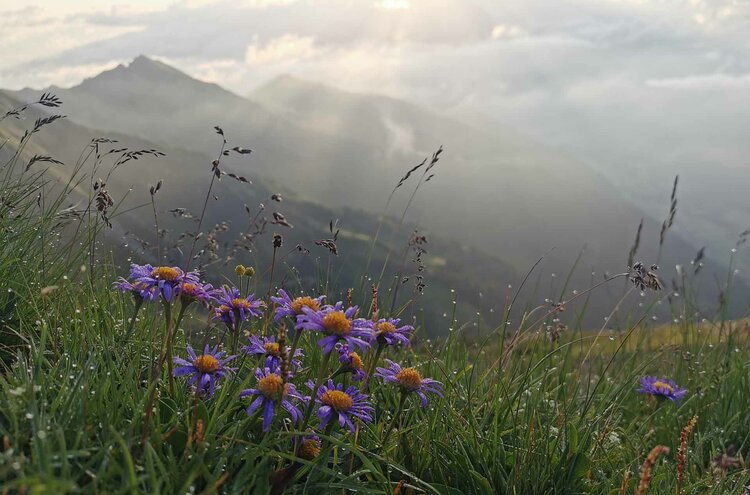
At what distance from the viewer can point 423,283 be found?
444cm

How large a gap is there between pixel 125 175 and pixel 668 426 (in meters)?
159

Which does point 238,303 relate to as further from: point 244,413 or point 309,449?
point 309,449

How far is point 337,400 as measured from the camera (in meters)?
2.90

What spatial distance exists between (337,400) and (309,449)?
0.90ft

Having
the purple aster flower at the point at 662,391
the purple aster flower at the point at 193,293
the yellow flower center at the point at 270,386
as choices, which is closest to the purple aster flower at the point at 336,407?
the yellow flower center at the point at 270,386

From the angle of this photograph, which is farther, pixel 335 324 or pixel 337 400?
pixel 337 400

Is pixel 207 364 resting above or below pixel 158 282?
below

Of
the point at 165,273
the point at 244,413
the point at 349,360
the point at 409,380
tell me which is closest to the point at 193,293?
the point at 165,273

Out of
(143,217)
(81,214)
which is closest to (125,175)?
(143,217)

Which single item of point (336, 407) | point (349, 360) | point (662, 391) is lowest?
point (662, 391)

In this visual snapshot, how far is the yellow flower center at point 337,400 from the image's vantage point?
2896mm

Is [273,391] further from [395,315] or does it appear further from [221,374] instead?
[395,315]

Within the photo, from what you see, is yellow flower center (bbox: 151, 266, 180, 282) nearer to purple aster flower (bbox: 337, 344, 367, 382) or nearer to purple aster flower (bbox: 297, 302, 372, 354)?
purple aster flower (bbox: 297, 302, 372, 354)

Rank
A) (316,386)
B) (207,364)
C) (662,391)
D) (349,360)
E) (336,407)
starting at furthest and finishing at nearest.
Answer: (662,391), (349,360), (207,364), (336,407), (316,386)
